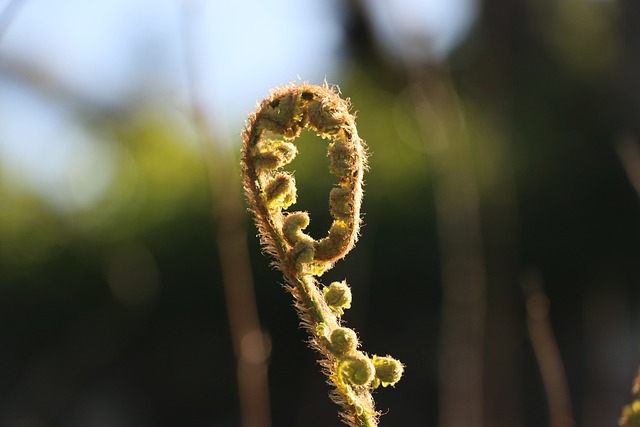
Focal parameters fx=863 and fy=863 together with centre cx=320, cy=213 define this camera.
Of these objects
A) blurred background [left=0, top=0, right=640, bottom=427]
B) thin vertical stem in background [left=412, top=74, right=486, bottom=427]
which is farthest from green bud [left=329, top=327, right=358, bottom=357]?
blurred background [left=0, top=0, right=640, bottom=427]

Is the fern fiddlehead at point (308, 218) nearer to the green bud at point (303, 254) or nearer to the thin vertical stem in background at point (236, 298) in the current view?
the green bud at point (303, 254)

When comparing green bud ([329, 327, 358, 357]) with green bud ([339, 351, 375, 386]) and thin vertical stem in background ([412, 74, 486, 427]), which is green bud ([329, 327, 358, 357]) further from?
thin vertical stem in background ([412, 74, 486, 427])

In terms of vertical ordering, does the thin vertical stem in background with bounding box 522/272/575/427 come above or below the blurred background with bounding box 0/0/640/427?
below

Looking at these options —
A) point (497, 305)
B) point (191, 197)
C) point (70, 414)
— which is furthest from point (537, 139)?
point (70, 414)

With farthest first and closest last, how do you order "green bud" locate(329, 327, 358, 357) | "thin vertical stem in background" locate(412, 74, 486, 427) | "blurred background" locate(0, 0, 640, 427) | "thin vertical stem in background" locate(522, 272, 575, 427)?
"blurred background" locate(0, 0, 640, 427)
"thin vertical stem in background" locate(412, 74, 486, 427)
"thin vertical stem in background" locate(522, 272, 575, 427)
"green bud" locate(329, 327, 358, 357)

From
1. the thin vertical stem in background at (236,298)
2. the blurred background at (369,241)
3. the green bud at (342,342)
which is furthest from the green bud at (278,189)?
the blurred background at (369,241)

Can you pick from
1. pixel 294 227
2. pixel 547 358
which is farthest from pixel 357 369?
pixel 547 358

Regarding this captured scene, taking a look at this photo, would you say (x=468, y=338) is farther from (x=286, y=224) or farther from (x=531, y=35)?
Result: (x=531, y=35)

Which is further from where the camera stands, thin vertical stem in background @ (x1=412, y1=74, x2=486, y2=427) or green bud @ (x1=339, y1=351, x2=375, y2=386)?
thin vertical stem in background @ (x1=412, y1=74, x2=486, y2=427)

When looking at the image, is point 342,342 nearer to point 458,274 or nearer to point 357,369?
point 357,369
